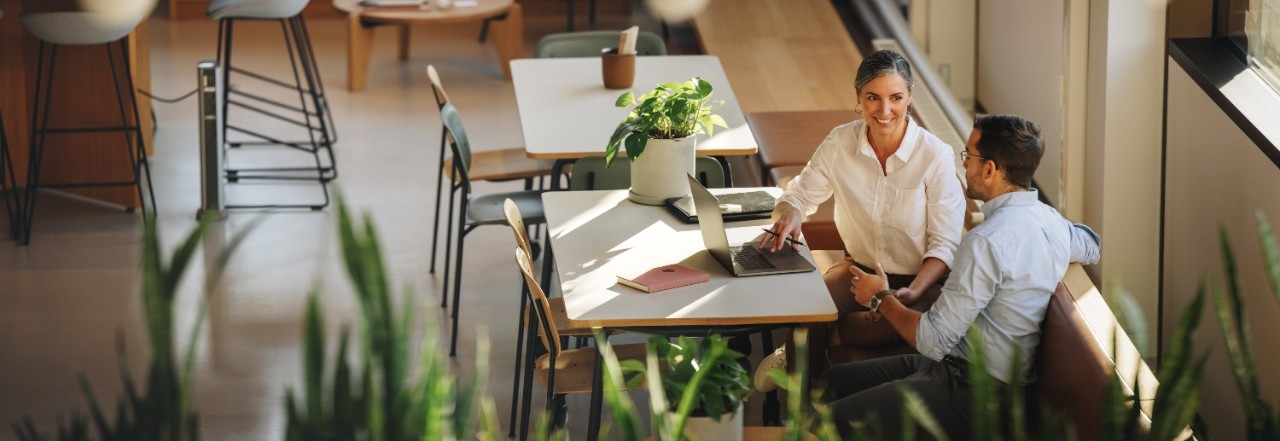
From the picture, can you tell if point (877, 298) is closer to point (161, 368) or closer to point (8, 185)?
point (161, 368)

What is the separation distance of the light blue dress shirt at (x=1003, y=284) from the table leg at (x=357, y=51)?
596 cm

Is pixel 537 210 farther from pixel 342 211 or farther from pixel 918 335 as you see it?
pixel 342 211

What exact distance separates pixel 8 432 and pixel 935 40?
5.05 m

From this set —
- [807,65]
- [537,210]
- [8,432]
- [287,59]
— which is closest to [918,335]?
[537,210]

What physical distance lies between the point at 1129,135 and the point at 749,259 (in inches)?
65.1

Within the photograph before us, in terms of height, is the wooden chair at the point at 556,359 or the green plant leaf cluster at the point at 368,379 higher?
the green plant leaf cluster at the point at 368,379

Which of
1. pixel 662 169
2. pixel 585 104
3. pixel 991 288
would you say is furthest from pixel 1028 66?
pixel 991 288

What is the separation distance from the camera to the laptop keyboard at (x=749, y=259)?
3.77 meters

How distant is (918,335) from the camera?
341cm

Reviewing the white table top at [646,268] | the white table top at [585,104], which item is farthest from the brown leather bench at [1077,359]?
the white table top at [585,104]

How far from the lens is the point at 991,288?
10.9 feet

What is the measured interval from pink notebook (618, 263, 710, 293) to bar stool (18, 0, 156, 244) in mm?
2711

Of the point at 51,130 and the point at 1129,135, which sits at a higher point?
the point at 1129,135

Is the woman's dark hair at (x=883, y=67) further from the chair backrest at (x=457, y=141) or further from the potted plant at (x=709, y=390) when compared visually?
the chair backrest at (x=457, y=141)
